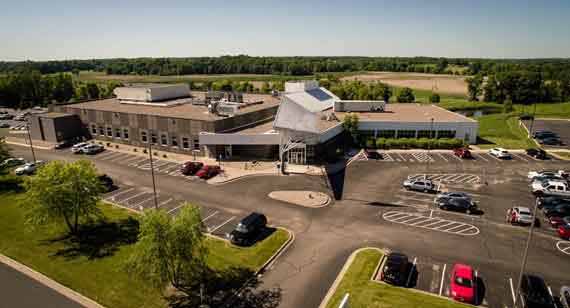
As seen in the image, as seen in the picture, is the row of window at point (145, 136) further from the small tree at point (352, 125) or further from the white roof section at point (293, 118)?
the small tree at point (352, 125)

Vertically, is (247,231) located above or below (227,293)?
above

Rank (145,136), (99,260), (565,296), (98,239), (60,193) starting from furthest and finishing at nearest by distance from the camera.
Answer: (145,136)
(98,239)
(60,193)
(99,260)
(565,296)

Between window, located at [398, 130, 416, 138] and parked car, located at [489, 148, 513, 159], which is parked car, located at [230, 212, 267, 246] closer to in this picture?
window, located at [398, 130, 416, 138]

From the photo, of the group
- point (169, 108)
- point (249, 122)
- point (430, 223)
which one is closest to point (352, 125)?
point (249, 122)

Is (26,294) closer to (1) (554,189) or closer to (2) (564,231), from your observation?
(2) (564,231)

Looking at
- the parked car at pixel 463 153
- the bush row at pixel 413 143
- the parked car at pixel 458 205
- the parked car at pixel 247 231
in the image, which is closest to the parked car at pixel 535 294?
the parked car at pixel 458 205

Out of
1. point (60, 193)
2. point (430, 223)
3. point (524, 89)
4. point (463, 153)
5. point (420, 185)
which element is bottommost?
point (430, 223)

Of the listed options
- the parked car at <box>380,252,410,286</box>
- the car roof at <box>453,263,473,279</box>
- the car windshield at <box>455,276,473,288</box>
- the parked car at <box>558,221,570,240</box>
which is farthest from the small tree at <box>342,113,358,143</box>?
the car windshield at <box>455,276,473,288</box>
